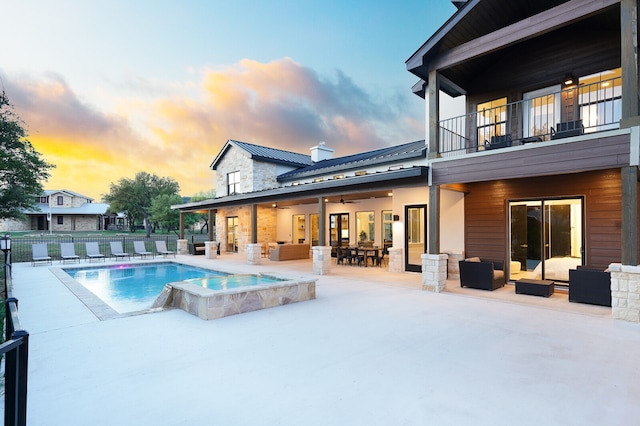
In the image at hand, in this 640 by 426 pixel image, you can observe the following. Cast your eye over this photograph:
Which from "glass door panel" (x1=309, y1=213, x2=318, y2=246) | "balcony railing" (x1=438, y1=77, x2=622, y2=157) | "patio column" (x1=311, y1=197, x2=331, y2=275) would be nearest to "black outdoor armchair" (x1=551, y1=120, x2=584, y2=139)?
"balcony railing" (x1=438, y1=77, x2=622, y2=157)

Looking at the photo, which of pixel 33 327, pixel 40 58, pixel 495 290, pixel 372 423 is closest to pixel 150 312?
pixel 33 327

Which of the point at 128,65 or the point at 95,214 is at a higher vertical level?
the point at 128,65

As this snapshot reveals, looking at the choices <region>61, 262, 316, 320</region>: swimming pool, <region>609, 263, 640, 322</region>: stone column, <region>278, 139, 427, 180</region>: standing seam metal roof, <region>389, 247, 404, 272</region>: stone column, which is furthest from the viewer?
<region>278, 139, 427, 180</region>: standing seam metal roof

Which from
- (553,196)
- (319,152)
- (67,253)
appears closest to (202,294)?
(553,196)

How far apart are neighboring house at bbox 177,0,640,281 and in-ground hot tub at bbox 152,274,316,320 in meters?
3.90

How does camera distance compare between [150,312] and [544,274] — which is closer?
[150,312]

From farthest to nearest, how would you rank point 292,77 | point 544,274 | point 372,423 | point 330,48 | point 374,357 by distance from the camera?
point 330,48
point 292,77
point 544,274
point 374,357
point 372,423

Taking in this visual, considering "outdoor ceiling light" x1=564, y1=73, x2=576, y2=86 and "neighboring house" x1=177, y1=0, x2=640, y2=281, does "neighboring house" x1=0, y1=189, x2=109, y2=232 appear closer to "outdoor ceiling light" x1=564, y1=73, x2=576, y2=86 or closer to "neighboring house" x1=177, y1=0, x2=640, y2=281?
"neighboring house" x1=177, y1=0, x2=640, y2=281

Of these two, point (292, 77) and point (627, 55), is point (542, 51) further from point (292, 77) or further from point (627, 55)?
point (292, 77)

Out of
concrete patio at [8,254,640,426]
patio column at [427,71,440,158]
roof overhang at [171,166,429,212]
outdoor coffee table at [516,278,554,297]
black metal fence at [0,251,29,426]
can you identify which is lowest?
concrete patio at [8,254,640,426]

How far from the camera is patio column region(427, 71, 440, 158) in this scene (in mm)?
8727

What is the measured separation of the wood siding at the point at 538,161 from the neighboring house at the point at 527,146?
2cm

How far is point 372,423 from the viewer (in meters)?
2.82

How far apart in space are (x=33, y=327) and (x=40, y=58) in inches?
743
